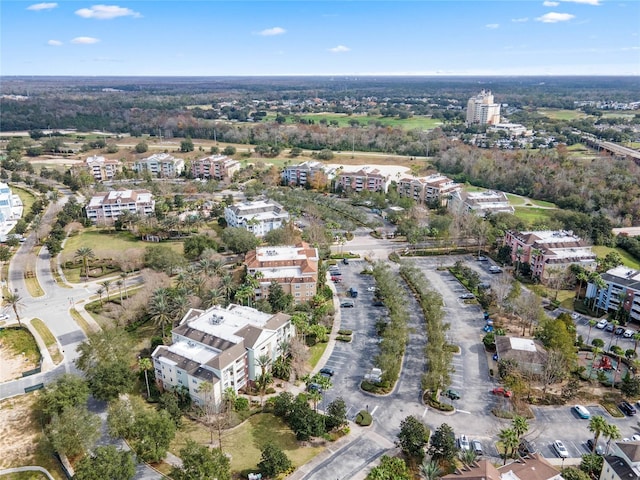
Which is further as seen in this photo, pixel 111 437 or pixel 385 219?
pixel 385 219

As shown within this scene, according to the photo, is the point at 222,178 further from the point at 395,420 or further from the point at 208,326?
the point at 395,420

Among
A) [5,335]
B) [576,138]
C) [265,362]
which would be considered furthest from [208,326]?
[576,138]

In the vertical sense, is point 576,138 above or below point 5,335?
above

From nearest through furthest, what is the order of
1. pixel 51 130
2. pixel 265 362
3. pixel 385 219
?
1. pixel 265 362
2. pixel 385 219
3. pixel 51 130

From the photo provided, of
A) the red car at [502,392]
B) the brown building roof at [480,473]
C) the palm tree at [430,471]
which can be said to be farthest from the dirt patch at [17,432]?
the red car at [502,392]

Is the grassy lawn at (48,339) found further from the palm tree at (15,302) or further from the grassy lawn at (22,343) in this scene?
the palm tree at (15,302)

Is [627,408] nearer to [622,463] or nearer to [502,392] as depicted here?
[502,392]

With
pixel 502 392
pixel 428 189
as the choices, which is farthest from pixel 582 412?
pixel 428 189
